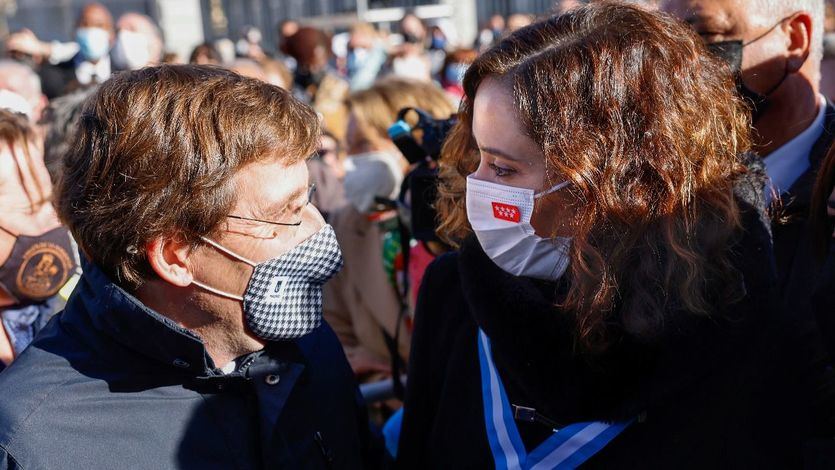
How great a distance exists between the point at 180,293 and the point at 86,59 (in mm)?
5947

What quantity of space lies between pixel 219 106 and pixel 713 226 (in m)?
1.10

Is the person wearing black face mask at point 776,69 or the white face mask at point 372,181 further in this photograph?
the white face mask at point 372,181

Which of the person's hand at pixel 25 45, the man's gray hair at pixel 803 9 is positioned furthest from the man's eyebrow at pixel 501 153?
the person's hand at pixel 25 45

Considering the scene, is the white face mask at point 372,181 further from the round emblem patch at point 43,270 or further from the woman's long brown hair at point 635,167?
the woman's long brown hair at point 635,167

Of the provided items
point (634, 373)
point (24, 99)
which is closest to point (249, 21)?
point (24, 99)

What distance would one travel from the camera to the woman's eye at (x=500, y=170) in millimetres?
1926

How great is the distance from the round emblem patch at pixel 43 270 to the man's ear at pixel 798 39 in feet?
7.56

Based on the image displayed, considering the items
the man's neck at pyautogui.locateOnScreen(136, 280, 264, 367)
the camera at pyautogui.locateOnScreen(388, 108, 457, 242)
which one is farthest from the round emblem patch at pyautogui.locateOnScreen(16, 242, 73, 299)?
the camera at pyautogui.locateOnScreen(388, 108, 457, 242)

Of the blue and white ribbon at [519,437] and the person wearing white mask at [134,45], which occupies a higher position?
the person wearing white mask at [134,45]

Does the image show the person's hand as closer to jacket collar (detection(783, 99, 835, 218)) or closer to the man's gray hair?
the man's gray hair

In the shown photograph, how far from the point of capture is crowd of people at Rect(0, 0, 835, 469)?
174 centimetres

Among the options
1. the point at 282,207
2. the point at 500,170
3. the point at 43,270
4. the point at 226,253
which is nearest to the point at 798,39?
the point at 500,170

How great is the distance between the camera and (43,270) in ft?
8.39

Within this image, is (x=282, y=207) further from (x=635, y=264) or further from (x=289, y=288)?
(x=635, y=264)
